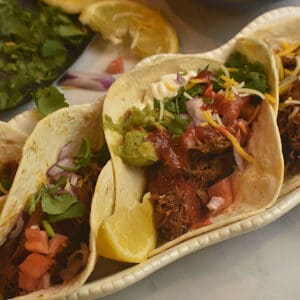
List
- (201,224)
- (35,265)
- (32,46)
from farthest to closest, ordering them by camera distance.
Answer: (32,46)
(201,224)
(35,265)

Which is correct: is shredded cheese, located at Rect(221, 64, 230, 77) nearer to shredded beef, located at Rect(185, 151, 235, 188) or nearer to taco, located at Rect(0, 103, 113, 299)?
shredded beef, located at Rect(185, 151, 235, 188)

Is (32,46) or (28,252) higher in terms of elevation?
(32,46)

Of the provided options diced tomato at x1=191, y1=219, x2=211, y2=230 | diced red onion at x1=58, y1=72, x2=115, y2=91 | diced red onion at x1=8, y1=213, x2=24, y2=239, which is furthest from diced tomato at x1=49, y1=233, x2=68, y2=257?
diced red onion at x1=58, y1=72, x2=115, y2=91

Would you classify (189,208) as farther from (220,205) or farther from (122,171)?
(122,171)

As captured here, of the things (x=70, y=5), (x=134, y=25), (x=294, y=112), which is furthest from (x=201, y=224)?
(x=70, y=5)

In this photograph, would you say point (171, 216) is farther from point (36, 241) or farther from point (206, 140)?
point (36, 241)

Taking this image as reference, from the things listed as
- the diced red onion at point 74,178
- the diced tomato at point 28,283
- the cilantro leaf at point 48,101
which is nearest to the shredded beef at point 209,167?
the diced red onion at point 74,178

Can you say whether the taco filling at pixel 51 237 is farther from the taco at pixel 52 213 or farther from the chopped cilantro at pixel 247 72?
the chopped cilantro at pixel 247 72
